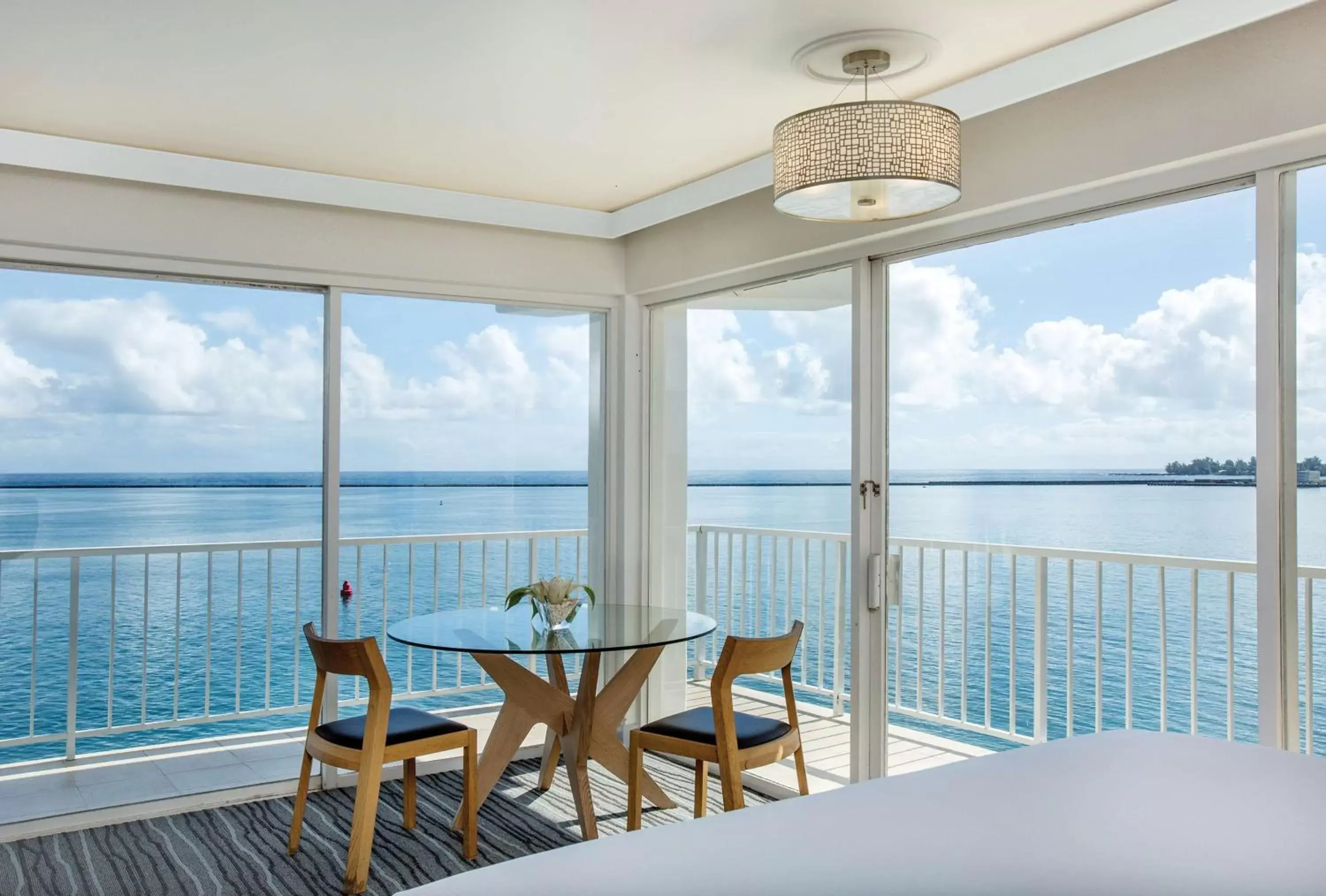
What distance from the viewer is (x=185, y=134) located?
358 centimetres

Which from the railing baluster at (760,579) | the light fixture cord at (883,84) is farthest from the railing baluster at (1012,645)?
the light fixture cord at (883,84)

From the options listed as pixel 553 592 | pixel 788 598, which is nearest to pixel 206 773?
pixel 553 592

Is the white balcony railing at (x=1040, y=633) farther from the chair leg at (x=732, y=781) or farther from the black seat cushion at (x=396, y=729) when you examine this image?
the black seat cushion at (x=396, y=729)

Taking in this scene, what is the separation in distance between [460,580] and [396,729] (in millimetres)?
1249

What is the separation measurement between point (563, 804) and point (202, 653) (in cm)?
162

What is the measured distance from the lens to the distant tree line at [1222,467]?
248 cm

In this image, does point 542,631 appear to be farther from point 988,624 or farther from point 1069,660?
point 1069,660

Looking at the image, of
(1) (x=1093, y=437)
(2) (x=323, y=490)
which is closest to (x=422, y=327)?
(2) (x=323, y=490)

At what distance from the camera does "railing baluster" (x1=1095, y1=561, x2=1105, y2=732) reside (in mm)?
2951

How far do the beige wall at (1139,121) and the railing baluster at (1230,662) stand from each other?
113cm

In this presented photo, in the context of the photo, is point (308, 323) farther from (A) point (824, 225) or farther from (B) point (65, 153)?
(A) point (824, 225)

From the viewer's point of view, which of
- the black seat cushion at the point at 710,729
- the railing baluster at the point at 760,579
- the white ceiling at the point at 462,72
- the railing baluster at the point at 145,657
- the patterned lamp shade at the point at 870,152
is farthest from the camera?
the railing baluster at the point at 760,579

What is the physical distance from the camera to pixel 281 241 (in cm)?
415

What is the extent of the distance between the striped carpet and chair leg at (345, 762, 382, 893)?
0.20 feet
